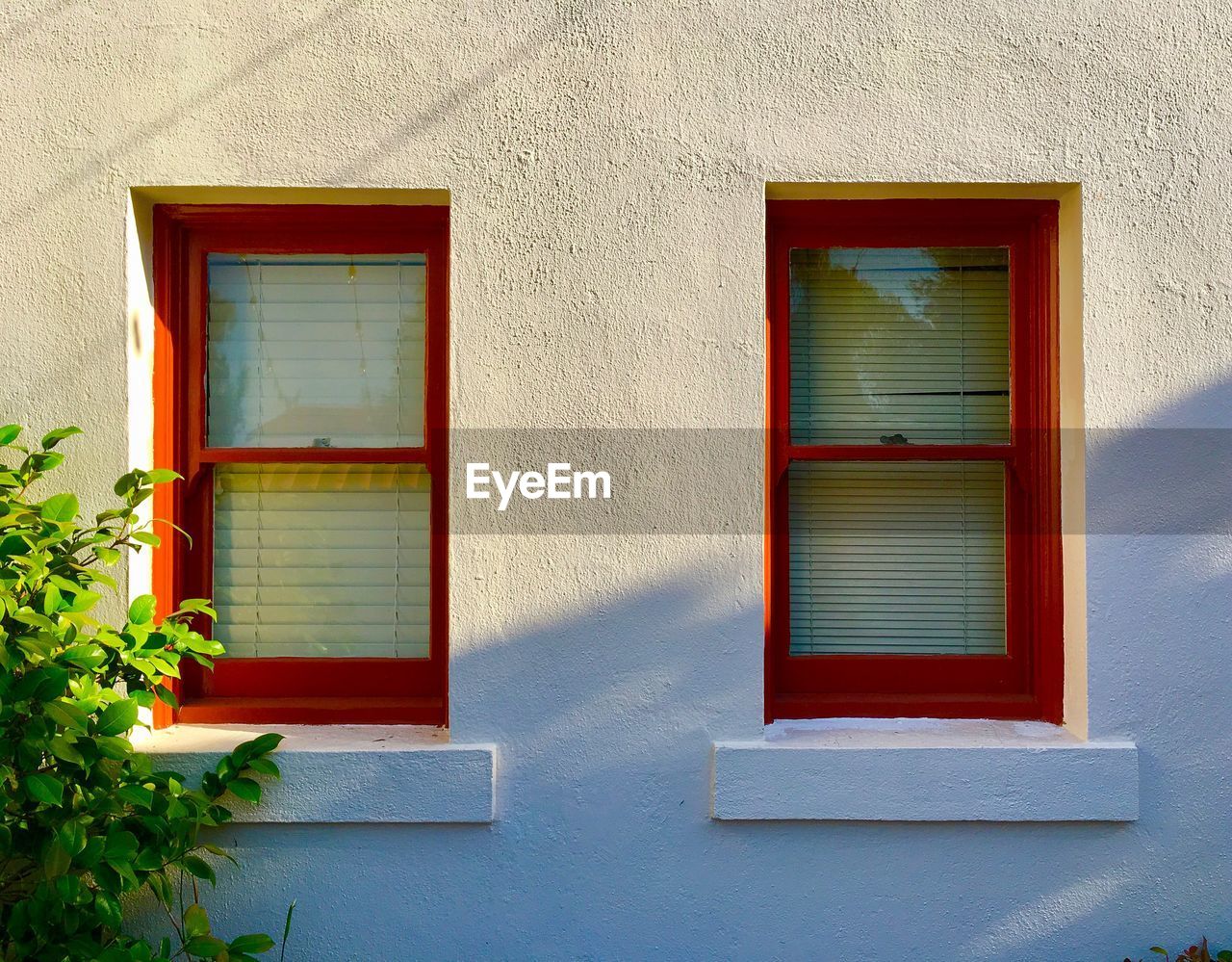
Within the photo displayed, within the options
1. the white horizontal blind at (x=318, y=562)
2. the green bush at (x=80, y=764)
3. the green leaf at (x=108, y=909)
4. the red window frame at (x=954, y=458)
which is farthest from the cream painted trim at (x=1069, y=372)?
the green leaf at (x=108, y=909)

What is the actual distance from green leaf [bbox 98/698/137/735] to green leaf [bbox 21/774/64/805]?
0.49ft

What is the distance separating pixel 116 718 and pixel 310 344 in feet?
4.20

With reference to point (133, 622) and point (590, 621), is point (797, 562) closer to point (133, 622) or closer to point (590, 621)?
point (590, 621)

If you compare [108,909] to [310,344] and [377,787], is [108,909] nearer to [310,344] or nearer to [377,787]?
[377,787]

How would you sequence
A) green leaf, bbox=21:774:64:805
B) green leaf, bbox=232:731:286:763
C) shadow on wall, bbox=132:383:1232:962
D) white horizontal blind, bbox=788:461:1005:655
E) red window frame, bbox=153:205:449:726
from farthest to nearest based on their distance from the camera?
white horizontal blind, bbox=788:461:1005:655 → red window frame, bbox=153:205:449:726 → shadow on wall, bbox=132:383:1232:962 → green leaf, bbox=232:731:286:763 → green leaf, bbox=21:774:64:805

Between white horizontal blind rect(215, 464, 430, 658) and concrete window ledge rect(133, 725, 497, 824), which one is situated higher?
white horizontal blind rect(215, 464, 430, 658)

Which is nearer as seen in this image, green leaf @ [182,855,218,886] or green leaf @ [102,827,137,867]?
green leaf @ [102,827,137,867]

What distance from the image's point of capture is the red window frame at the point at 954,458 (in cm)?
305

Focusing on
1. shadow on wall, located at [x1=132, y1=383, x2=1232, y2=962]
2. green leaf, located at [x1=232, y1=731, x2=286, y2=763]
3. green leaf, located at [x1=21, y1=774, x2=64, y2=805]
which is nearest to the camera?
green leaf, located at [x1=21, y1=774, x2=64, y2=805]

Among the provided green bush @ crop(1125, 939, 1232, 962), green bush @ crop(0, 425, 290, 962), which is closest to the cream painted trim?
green bush @ crop(1125, 939, 1232, 962)

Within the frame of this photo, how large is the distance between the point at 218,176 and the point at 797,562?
2110 millimetres

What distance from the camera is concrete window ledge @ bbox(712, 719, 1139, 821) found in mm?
2818

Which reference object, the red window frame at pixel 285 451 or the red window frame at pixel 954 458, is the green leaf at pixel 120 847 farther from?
the red window frame at pixel 954 458

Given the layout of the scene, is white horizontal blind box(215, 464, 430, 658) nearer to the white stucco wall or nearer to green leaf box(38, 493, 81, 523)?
the white stucco wall
